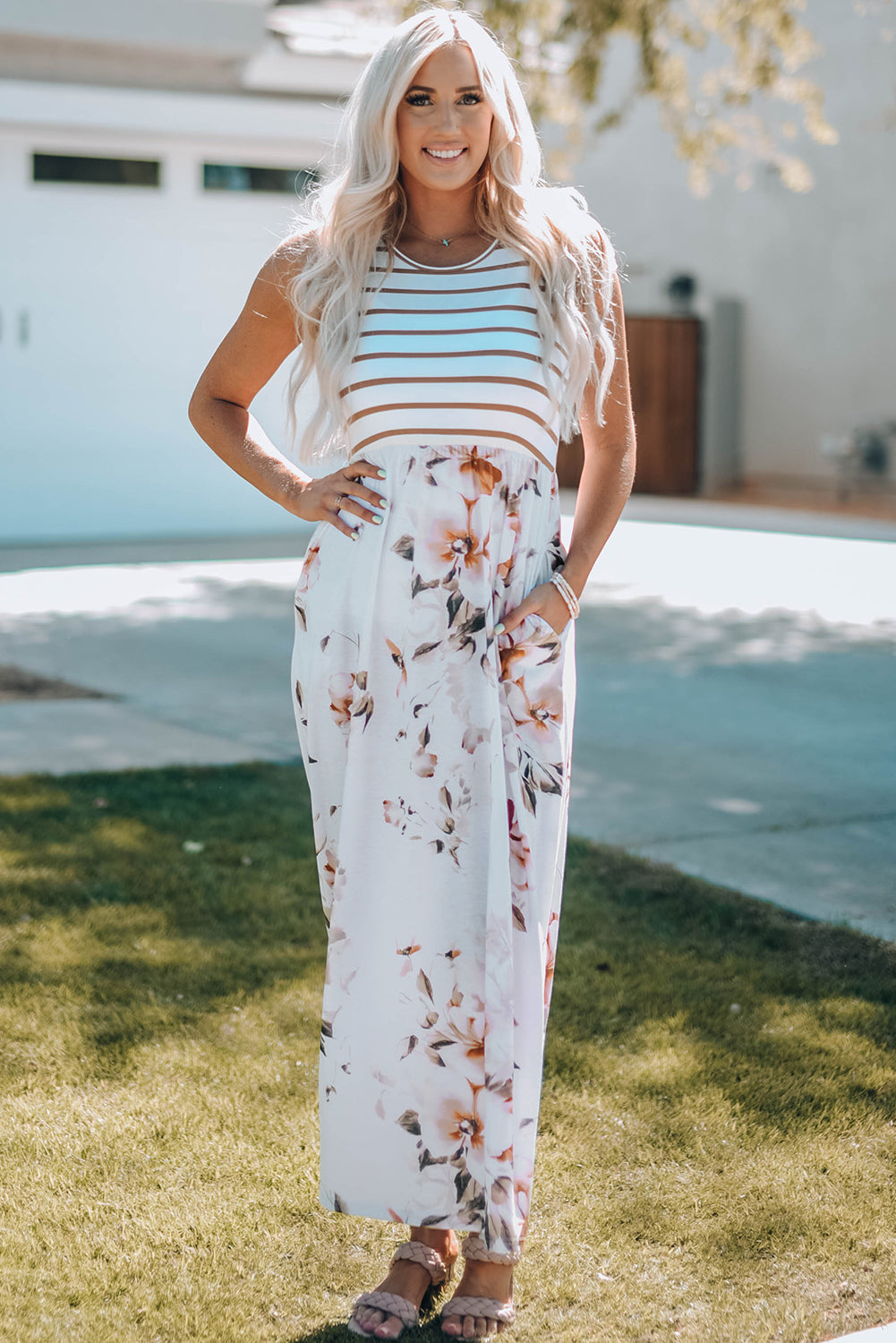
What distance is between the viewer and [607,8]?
11.9 m

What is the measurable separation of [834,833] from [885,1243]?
2485mm

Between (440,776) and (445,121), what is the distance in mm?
1031

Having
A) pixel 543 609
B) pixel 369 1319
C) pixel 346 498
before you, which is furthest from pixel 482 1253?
pixel 346 498

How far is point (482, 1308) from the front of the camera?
8.45ft

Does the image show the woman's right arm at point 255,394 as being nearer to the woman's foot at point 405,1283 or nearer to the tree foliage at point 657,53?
the woman's foot at point 405,1283

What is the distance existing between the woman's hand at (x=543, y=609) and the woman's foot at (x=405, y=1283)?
100 cm

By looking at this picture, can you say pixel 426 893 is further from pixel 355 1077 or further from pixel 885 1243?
pixel 885 1243

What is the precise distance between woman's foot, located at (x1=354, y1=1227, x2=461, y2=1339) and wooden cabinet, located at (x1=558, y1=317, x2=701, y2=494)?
1640cm

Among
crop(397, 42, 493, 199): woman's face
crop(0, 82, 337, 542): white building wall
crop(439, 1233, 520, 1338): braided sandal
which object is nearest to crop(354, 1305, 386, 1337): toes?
crop(439, 1233, 520, 1338): braided sandal

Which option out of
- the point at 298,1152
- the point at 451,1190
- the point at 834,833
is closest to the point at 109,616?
the point at 834,833

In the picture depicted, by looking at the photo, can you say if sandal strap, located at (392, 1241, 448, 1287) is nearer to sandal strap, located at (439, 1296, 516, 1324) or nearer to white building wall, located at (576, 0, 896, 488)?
sandal strap, located at (439, 1296, 516, 1324)

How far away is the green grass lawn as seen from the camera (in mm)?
2691

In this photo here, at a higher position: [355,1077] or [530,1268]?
[355,1077]

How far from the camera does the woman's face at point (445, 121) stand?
259 cm
